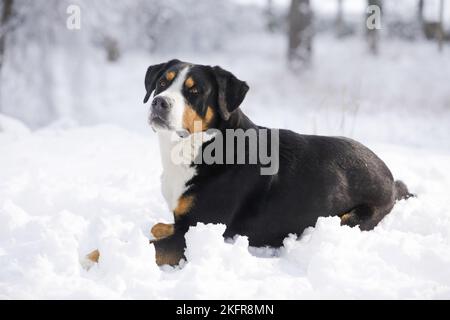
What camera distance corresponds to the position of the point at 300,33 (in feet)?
56.4

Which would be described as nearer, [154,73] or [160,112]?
[160,112]

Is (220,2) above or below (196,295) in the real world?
above

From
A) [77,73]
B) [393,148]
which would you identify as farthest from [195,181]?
[77,73]

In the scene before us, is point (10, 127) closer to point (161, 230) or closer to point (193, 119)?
point (161, 230)

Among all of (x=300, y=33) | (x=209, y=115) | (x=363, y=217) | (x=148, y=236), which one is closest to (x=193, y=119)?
(x=209, y=115)

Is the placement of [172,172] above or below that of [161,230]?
above

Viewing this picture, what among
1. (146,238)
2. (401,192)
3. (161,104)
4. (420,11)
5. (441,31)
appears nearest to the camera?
(146,238)

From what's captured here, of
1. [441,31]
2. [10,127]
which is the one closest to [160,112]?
[10,127]

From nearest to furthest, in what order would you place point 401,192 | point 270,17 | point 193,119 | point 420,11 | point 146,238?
point 146,238 → point 193,119 → point 401,192 → point 420,11 → point 270,17

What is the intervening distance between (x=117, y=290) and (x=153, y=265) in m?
0.32

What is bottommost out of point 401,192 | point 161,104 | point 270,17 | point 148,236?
point 148,236

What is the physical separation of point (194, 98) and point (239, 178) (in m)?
0.65

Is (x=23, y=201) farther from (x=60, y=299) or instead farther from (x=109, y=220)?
(x=60, y=299)

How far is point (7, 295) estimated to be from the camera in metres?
2.92
